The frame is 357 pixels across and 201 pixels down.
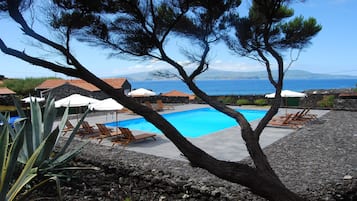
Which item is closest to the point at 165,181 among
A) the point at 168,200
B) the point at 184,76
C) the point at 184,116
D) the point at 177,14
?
the point at 168,200

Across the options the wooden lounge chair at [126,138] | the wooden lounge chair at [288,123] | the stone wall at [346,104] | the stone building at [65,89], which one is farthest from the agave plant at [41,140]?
the stone building at [65,89]

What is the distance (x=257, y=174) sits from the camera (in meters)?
3.27

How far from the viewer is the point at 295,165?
22.4 ft

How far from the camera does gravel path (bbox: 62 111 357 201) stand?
16.9 feet

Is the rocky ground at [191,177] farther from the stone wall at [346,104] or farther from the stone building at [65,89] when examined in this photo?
the stone building at [65,89]

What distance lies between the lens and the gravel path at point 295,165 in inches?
202

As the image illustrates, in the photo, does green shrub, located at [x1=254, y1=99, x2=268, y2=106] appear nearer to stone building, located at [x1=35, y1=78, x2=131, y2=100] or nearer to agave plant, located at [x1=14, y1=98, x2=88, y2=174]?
stone building, located at [x1=35, y1=78, x2=131, y2=100]

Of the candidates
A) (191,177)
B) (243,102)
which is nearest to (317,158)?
(191,177)

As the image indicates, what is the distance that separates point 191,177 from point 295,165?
8.82 feet

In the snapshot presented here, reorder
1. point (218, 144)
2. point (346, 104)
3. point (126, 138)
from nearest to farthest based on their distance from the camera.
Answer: point (218, 144), point (126, 138), point (346, 104)

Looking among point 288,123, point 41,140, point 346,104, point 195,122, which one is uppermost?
point 346,104

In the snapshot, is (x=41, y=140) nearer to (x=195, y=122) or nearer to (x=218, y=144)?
(x=218, y=144)

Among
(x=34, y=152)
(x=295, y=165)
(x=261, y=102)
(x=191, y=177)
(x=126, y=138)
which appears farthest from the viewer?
(x=261, y=102)

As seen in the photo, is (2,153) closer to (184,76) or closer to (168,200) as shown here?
(168,200)
